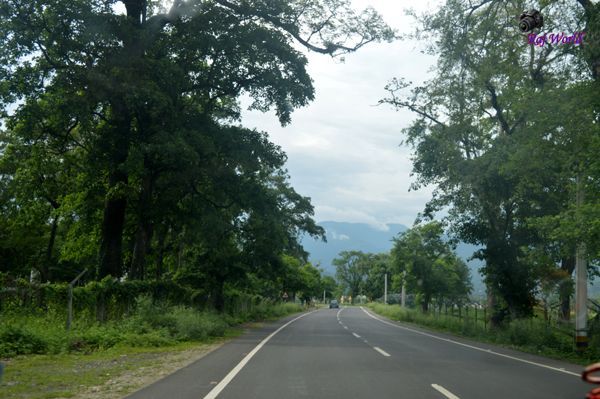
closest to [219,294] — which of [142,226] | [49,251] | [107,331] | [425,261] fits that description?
[142,226]

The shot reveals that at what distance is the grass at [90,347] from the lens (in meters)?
9.46

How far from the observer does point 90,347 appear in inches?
607

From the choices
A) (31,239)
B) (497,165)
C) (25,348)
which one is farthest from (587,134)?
(31,239)

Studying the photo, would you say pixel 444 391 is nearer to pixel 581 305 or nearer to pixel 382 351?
pixel 382 351

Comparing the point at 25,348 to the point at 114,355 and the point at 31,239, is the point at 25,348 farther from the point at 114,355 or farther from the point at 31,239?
the point at 31,239

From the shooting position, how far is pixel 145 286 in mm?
23125

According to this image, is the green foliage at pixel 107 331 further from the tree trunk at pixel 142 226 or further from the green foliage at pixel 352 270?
the green foliage at pixel 352 270

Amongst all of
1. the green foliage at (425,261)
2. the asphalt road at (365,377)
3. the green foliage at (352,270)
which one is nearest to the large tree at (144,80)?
the asphalt road at (365,377)

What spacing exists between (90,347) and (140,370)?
466 centimetres

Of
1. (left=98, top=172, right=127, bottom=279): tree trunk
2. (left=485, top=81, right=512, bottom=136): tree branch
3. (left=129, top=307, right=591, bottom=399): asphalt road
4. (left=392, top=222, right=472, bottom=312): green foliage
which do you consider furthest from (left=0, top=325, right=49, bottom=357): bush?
(left=392, top=222, right=472, bottom=312): green foliage

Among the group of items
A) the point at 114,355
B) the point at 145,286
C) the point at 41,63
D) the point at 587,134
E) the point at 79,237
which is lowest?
Result: the point at 114,355

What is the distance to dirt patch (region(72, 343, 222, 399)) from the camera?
8781 mm

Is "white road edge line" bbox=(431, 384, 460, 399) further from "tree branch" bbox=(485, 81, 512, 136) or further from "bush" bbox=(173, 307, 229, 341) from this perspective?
"tree branch" bbox=(485, 81, 512, 136)

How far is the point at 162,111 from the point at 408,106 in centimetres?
1257
